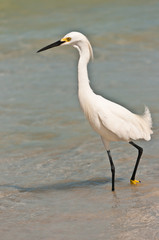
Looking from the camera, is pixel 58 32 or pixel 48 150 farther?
pixel 58 32

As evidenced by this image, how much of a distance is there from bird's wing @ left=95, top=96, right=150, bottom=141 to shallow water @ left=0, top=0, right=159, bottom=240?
550 mm

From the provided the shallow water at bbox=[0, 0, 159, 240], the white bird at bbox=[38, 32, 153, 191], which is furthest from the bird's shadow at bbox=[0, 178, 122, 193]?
the white bird at bbox=[38, 32, 153, 191]

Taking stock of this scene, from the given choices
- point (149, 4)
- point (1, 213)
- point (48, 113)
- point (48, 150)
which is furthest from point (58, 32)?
point (1, 213)

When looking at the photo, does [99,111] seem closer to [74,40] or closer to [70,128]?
[74,40]

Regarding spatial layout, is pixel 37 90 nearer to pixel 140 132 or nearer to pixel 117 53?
pixel 117 53

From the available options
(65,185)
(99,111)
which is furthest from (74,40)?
(65,185)

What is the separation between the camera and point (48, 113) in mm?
8945

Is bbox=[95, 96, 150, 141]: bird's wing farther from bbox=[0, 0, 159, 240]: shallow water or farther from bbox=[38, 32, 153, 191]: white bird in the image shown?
bbox=[0, 0, 159, 240]: shallow water

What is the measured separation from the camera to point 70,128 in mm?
8109

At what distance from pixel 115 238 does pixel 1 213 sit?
1.32 metres

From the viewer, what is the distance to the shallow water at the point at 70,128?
484 cm

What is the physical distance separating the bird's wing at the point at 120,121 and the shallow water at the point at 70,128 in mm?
550

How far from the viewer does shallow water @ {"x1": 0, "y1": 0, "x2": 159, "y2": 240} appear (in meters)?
4.84

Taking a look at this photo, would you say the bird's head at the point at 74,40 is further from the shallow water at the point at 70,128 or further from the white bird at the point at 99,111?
the shallow water at the point at 70,128
